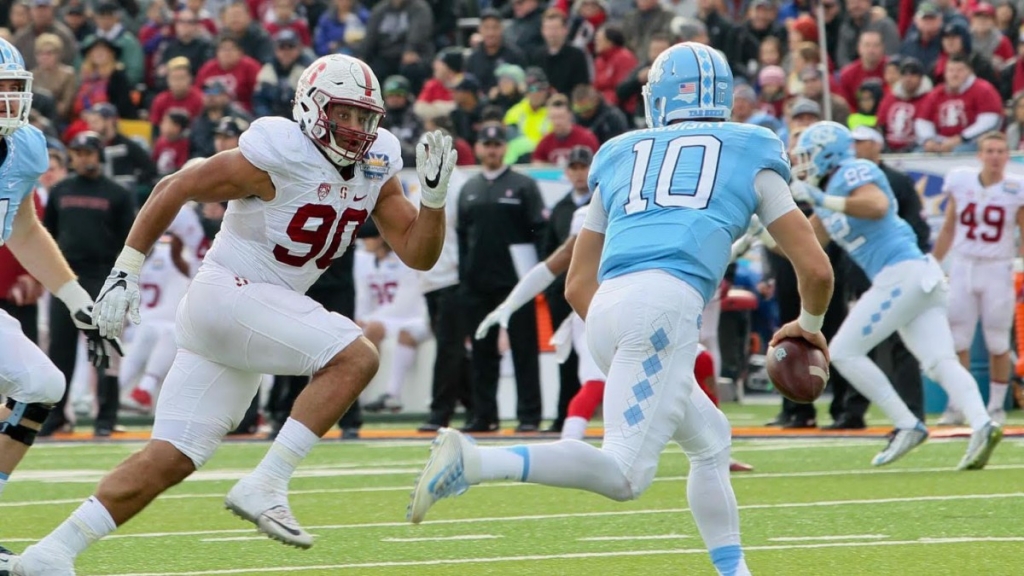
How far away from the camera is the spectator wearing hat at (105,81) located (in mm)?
16125

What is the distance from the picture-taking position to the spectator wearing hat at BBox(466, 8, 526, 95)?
15500mm

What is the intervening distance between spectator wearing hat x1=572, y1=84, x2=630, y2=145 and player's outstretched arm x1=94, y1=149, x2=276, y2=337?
8480 millimetres

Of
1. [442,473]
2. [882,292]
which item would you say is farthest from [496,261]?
[442,473]

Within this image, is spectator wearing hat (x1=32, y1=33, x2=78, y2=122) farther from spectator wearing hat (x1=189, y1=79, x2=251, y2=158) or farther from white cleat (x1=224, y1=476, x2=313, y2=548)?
white cleat (x1=224, y1=476, x2=313, y2=548)

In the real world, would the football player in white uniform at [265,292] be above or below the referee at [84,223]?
above

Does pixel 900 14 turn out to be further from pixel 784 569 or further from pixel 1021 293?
pixel 784 569

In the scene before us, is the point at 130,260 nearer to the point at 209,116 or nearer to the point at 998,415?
the point at 998,415

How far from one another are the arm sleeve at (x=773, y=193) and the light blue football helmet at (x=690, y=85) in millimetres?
261

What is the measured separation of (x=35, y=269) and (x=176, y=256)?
20.4 feet

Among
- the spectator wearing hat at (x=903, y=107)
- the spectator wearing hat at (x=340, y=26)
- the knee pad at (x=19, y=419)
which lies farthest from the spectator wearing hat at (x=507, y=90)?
the knee pad at (x=19, y=419)

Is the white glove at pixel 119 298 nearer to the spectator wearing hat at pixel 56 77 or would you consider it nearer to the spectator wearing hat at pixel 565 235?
the spectator wearing hat at pixel 565 235

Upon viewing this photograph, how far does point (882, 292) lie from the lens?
29.1ft

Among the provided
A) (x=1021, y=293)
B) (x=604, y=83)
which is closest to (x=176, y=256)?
(x=604, y=83)

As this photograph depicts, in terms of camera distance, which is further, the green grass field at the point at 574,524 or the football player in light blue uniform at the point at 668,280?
the green grass field at the point at 574,524
